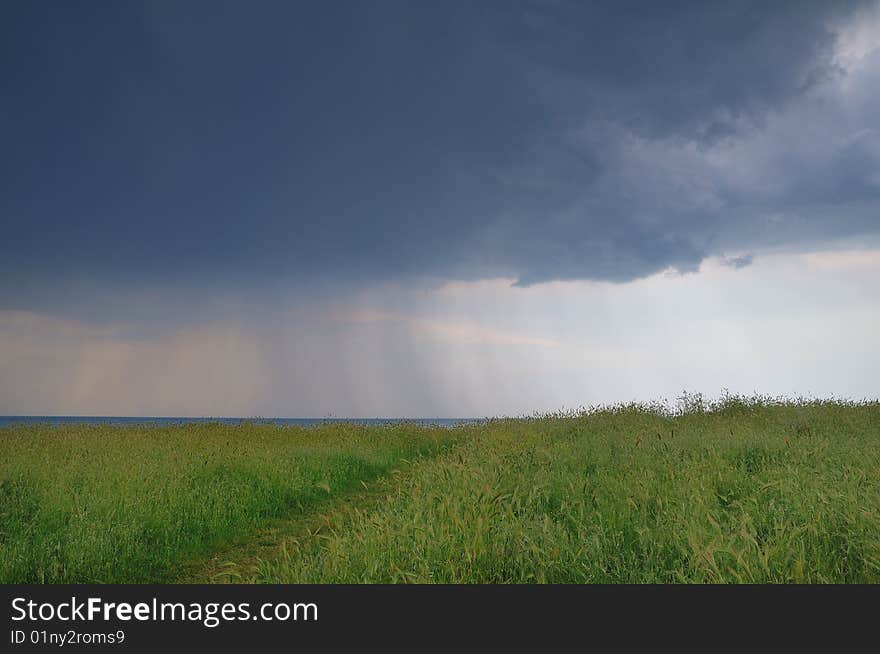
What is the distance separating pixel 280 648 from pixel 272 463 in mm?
9990

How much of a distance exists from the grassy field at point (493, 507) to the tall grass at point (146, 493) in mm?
39

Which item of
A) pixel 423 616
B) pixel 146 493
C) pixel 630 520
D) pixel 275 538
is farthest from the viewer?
pixel 146 493

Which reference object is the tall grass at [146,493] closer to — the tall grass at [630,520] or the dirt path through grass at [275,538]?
the dirt path through grass at [275,538]

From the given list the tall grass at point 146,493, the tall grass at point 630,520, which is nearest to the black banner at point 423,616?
the tall grass at point 630,520

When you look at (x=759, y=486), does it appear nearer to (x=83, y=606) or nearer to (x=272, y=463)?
(x=83, y=606)

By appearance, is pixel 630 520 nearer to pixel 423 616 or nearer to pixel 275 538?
pixel 423 616

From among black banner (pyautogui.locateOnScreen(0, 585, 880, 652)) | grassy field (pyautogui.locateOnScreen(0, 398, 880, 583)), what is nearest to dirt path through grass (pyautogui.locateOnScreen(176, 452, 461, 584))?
grassy field (pyautogui.locateOnScreen(0, 398, 880, 583))

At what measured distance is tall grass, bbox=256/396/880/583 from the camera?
4.98 m

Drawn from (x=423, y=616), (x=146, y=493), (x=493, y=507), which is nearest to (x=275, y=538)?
(x=146, y=493)

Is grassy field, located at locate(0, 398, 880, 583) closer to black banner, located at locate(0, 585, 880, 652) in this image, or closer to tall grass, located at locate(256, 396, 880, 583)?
tall grass, located at locate(256, 396, 880, 583)

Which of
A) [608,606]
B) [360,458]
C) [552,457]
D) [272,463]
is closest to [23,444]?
[272,463]

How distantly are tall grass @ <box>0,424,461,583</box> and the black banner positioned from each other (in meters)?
4.29

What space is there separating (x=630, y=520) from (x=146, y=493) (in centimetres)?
840

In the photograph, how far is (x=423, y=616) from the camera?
373 centimetres
